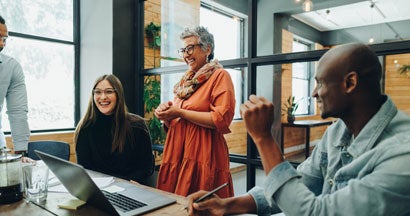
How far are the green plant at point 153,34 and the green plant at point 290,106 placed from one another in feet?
A: 5.43

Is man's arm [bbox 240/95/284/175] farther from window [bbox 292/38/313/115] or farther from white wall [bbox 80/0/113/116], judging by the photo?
white wall [bbox 80/0/113/116]

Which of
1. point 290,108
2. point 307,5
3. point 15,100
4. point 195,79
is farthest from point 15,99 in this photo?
point 307,5

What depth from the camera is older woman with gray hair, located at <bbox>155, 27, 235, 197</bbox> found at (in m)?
1.83

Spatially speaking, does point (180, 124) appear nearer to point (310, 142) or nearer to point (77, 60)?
point (310, 142)

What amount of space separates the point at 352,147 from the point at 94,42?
3.44 metres

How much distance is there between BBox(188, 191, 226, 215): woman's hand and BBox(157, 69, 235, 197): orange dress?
77 cm

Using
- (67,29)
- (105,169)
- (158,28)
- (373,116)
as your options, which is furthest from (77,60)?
(373,116)

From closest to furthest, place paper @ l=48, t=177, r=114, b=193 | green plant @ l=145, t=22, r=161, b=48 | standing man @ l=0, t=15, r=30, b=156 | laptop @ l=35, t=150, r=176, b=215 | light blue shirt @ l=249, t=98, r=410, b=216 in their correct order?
light blue shirt @ l=249, t=98, r=410, b=216, laptop @ l=35, t=150, r=176, b=215, paper @ l=48, t=177, r=114, b=193, standing man @ l=0, t=15, r=30, b=156, green plant @ l=145, t=22, r=161, b=48

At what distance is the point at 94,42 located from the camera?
3.68m

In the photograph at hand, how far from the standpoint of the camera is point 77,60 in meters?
3.88

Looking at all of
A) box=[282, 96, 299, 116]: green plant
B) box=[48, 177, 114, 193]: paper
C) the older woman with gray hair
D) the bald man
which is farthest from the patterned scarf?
box=[282, 96, 299, 116]: green plant

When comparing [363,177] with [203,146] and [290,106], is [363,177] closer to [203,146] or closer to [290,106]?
[203,146]

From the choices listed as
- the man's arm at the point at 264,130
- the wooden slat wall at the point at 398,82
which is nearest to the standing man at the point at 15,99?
the man's arm at the point at 264,130

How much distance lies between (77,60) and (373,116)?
3748 mm
